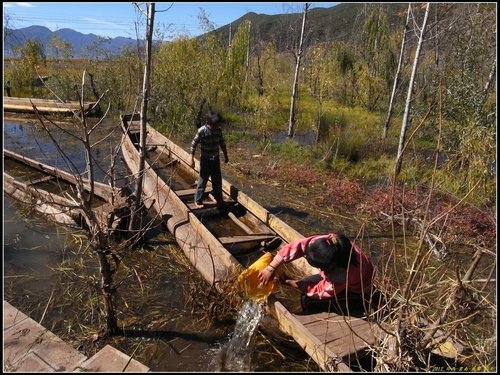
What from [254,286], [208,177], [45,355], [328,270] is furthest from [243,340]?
[208,177]

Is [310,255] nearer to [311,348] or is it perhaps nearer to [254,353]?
[311,348]

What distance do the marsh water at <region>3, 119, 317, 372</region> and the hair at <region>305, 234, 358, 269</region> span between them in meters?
0.84

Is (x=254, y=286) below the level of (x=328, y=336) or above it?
above

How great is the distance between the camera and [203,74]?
1286 cm

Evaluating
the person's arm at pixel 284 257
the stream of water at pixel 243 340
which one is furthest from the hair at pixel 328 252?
the stream of water at pixel 243 340

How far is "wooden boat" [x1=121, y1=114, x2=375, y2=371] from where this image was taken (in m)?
3.65


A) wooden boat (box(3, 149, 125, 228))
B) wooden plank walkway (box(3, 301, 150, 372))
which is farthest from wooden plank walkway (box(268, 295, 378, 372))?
wooden boat (box(3, 149, 125, 228))

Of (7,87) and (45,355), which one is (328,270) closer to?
(45,355)

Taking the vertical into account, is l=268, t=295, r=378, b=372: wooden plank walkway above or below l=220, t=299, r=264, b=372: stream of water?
above

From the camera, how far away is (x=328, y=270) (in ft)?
13.2

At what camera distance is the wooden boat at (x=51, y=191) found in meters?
6.04

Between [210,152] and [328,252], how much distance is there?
312 cm

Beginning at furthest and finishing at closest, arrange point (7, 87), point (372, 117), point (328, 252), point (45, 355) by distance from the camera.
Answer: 1. point (7, 87)
2. point (372, 117)
3. point (328, 252)
4. point (45, 355)

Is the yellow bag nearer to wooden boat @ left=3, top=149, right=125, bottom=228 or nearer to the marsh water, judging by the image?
the marsh water
